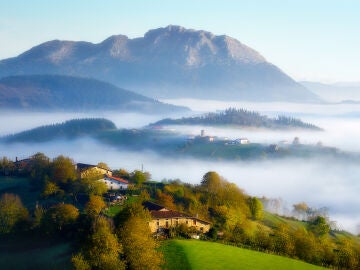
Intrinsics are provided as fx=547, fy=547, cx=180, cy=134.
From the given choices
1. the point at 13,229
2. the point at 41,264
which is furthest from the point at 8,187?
the point at 41,264

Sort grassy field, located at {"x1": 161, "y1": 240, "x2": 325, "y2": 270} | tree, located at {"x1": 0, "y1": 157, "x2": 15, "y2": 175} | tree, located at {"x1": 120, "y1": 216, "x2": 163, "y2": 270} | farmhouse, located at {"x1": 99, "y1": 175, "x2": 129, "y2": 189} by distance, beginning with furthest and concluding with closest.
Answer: tree, located at {"x1": 0, "y1": 157, "x2": 15, "y2": 175} < farmhouse, located at {"x1": 99, "y1": 175, "x2": 129, "y2": 189} < grassy field, located at {"x1": 161, "y1": 240, "x2": 325, "y2": 270} < tree, located at {"x1": 120, "y1": 216, "x2": 163, "y2": 270}

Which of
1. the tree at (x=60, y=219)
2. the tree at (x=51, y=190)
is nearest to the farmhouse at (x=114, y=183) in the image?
the tree at (x=51, y=190)

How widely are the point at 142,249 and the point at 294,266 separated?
20748 mm

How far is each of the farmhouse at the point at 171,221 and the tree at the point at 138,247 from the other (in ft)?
46.1

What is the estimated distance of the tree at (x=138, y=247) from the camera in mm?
59250

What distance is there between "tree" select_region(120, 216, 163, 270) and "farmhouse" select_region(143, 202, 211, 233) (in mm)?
14037

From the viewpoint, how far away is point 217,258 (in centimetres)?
6769

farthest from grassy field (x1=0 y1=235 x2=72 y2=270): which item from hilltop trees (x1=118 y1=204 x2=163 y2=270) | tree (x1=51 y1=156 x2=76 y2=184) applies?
tree (x1=51 y1=156 x2=76 y2=184)

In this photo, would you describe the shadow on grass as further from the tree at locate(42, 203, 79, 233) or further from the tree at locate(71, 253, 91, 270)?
the tree at locate(42, 203, 79, 233)

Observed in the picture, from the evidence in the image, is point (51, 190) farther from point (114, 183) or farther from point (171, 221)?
point (171, 221)

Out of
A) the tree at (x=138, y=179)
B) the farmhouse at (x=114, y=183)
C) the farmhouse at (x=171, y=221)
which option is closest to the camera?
the farmhouse at (x=171, y=221)

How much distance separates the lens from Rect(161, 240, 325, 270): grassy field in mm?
64750

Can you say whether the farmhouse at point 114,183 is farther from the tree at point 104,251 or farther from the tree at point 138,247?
the tree at point 104,251

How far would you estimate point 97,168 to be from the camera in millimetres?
126750
